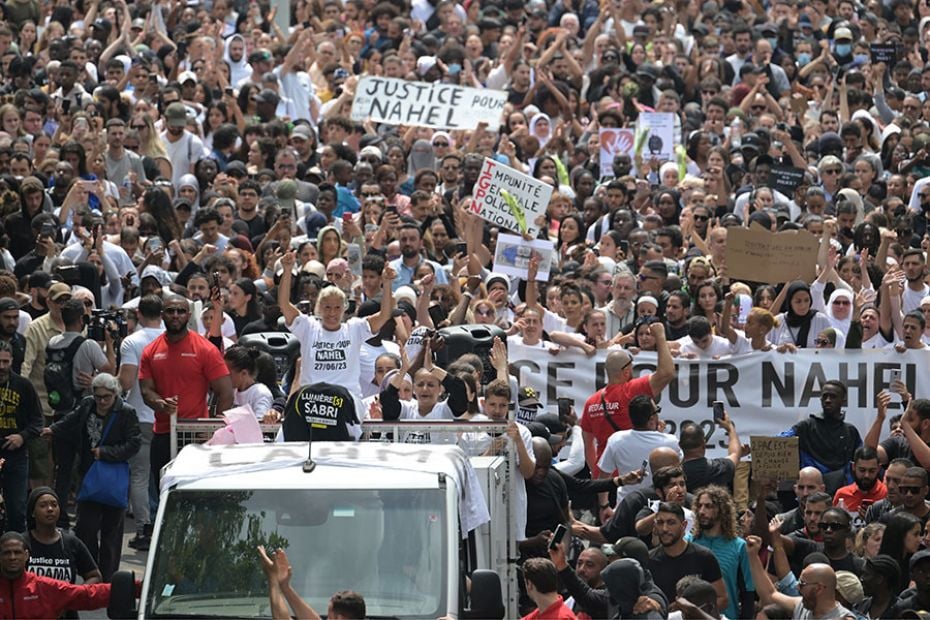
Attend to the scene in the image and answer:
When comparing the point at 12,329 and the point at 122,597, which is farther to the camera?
the point at 12,329

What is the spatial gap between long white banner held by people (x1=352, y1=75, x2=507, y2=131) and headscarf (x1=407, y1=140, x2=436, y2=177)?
22 centimetres

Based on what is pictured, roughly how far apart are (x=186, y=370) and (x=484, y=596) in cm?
530

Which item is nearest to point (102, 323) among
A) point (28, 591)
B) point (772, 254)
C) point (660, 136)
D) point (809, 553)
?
point (28, 591)

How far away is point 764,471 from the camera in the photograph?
520 inches

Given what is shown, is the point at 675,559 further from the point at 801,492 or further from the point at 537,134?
the point at 537,134

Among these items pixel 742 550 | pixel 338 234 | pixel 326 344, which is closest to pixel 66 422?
pixel 326 344

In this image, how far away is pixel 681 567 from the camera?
11688 millimetres

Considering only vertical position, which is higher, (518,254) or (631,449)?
(518,254)

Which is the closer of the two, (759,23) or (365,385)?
(365,385)

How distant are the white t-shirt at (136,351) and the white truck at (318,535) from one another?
492cm

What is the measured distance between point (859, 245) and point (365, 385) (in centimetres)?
515

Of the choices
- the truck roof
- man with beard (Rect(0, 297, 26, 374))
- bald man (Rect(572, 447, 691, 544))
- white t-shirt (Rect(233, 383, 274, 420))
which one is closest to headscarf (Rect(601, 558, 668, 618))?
the truck roof

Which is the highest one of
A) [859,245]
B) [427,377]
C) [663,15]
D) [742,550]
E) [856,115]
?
[663,15]

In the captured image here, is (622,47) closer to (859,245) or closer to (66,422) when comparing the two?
(859,245)
